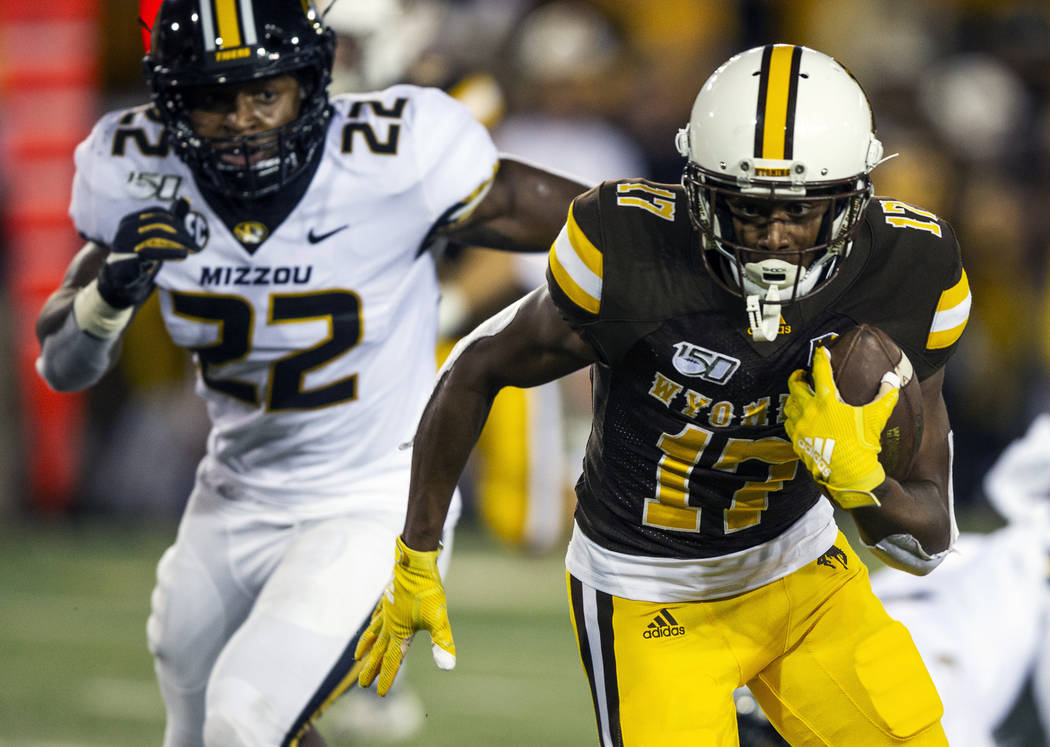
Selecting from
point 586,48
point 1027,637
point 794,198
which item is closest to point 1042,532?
point 1027,637

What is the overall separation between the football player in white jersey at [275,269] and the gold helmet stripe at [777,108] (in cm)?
85

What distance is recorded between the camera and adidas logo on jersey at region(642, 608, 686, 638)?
2.49m

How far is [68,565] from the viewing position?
6.45 metres

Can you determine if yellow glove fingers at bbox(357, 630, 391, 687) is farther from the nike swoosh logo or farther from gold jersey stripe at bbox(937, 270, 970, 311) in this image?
gold jersey stripe at bbox(937, 270, 970, 311)

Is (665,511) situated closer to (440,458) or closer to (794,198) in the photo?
(440,458)

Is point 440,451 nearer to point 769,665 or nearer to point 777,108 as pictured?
point 769,665

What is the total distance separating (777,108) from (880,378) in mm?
445

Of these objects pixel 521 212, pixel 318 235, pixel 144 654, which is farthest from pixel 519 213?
pixel 144 654

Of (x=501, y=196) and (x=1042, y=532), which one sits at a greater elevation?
(x=501, y=196)

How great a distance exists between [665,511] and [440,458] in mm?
403

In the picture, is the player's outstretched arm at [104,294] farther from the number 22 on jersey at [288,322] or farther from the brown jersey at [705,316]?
the brown jersey at [705,316]

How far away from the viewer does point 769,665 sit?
2555 millimetres

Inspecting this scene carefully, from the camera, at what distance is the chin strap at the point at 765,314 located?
2225 mm

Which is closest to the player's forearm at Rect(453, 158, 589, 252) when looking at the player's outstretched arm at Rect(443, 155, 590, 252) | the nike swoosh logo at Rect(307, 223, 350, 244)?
the player's outstretched arm at Rect(443, 155, 590, 252)
